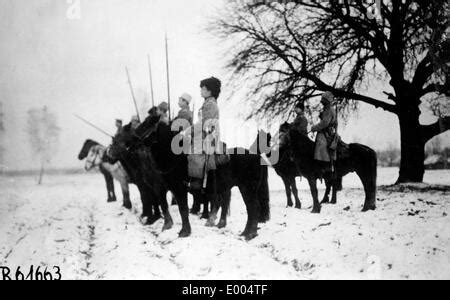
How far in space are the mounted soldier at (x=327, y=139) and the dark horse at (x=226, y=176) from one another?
75.2 inches

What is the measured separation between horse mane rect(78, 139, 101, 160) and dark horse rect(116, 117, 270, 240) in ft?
25.9

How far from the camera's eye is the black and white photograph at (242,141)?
4.69 meters

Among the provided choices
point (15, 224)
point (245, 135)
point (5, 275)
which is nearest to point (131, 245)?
point (5, 275)

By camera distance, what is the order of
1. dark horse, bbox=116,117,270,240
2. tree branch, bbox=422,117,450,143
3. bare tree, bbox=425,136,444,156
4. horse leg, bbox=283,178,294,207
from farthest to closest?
bare tree, bbox=425,136,444,156, horse leg, bbox=283,178,294,207, tree branch, bbox=422,117,450,143, dark horse, bbox=116,117,270,240

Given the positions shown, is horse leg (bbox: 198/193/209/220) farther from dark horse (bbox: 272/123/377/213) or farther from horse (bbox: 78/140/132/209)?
horse (bbox: 78/140/132/209)

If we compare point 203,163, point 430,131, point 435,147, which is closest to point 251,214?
point 203,163

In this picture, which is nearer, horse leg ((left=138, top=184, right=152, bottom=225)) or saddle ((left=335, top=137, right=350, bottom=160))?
saddle ((left=335, top=137, right=350, bottom=160))

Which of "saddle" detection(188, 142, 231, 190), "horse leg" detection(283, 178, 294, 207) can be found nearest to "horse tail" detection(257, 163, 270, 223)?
"saddle" detection(188, 142, 231, 190)

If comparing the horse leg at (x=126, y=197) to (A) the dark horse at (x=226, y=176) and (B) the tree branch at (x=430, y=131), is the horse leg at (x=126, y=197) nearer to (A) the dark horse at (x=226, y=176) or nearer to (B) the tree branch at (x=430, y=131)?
(A) the dark horse at (x=226, y=176)

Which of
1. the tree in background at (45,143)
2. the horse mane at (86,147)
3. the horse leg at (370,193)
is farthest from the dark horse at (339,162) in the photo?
the tree in background at (45,143)

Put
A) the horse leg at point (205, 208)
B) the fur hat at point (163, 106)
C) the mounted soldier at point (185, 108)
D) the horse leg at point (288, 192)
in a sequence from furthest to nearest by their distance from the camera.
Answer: the horse leg at point (288, 192), the horse leg at point (205, 208), the fur hat at point (163, 106), the mounted soldier at point (185, 108)

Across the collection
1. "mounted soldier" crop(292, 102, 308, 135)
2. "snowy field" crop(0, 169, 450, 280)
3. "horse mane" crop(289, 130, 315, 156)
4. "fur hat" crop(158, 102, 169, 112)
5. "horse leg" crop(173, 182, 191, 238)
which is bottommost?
"snowy field" crop(0, 169, 450, 280)

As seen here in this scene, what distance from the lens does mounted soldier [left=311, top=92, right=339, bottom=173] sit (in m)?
7.48

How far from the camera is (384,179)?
12.4 metres
